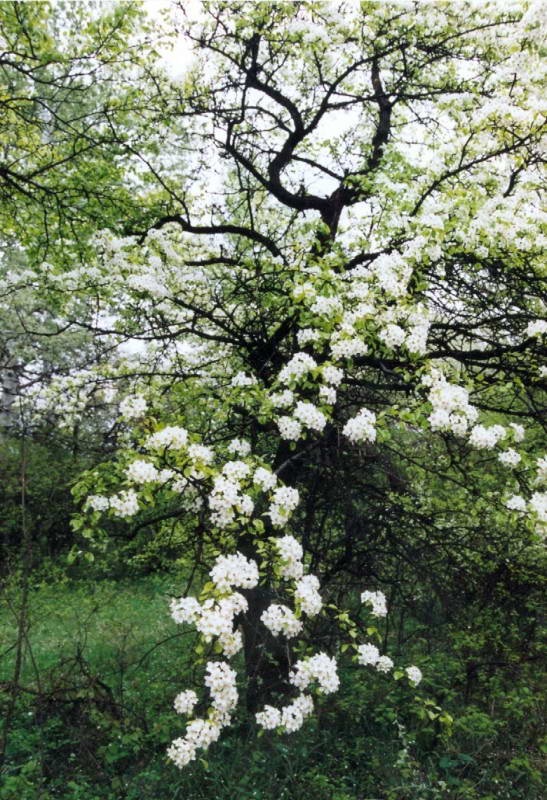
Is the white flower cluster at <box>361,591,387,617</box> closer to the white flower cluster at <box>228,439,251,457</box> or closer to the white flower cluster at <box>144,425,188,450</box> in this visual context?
the white flower cluster at <box>228,439,251,457</box>

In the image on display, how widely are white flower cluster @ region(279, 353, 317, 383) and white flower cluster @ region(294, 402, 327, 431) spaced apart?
0.31 metres

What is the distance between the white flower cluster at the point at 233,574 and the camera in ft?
10.4

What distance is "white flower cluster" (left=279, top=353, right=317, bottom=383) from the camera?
430cm

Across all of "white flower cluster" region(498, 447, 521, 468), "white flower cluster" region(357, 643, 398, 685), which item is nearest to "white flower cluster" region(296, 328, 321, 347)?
"white flower cluster" region(498, 447, 521, 468)

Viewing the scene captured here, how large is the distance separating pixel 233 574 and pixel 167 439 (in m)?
0.89

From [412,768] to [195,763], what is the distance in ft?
6.22

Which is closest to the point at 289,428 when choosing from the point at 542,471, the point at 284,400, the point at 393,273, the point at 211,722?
the point at 284,400

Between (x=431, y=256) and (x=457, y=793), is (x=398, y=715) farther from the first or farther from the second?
(x=431, y=256)

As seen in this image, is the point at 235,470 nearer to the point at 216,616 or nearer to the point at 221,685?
the point at 216,616

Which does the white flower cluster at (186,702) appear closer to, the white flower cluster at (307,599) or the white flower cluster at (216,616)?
the white flower cluster at (216,616)

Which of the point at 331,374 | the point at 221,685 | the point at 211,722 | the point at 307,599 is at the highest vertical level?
the point at 331,374

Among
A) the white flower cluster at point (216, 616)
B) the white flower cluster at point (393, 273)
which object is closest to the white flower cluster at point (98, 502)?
the white flower cluster at point (216, 616)

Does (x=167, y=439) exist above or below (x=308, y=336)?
below

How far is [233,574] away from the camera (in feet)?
10.5
